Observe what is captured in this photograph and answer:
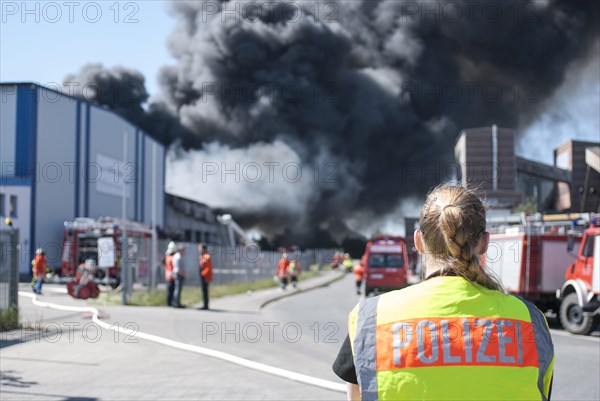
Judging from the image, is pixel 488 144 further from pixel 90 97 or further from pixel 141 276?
pixel 90 97

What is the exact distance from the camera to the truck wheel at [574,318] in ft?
38.8

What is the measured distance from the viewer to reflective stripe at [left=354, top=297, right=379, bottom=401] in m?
1.86

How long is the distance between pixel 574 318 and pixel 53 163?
77.5 ft

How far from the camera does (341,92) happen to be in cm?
4997

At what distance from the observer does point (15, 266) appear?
36.9ft

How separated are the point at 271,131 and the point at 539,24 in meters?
18.3

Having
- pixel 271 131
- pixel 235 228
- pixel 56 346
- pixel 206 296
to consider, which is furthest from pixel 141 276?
pixel 271 131

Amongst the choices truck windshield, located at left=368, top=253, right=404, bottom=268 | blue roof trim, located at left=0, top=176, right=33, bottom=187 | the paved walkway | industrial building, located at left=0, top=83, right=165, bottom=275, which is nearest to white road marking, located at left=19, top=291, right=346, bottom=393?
the paved walkway

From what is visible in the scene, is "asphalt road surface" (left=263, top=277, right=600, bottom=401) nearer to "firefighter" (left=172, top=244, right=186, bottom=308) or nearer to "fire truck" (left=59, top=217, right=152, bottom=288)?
"firefighter" (left=172, top=244, right=186, bottom=308)

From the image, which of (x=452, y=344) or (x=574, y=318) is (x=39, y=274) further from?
(x=452, y=344)

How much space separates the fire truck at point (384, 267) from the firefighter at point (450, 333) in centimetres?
1937

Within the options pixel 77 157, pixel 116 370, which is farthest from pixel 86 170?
pixel 116 370

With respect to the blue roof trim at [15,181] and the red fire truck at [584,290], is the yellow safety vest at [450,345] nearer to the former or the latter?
the red fire truck at [584,290]

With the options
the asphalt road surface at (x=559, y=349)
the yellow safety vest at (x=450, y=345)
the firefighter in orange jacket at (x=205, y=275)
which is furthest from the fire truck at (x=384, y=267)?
the yellow safety vest at (x=450, y=345)
